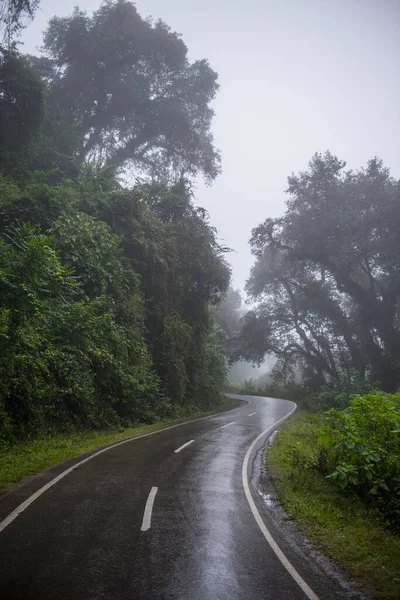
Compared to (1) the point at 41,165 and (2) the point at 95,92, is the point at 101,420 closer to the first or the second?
(1) the point at 41,165

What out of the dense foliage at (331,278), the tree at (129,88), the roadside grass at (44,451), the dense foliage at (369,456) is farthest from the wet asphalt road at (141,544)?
the dense foliage at (331,278)

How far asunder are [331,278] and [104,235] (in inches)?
1333

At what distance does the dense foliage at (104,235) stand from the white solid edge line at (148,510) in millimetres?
5603

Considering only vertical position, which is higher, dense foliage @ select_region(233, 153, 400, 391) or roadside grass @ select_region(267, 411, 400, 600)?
dense foliage @ select_region(233, 153, 400, 391)

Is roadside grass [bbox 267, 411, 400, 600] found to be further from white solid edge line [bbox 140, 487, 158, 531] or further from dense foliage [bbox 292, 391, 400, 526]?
white solid edge line [bbox 140, 487, 158, 531]

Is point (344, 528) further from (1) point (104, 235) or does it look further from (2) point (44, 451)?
(1) point (104, 235)

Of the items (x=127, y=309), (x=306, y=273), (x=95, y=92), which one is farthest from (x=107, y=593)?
(x=306, y=273)

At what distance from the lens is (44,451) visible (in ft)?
37.1

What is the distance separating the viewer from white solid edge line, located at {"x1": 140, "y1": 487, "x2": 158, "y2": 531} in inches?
250

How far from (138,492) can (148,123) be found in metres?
35.7

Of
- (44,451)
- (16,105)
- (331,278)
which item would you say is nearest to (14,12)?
(16,105)

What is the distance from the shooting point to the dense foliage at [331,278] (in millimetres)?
37062

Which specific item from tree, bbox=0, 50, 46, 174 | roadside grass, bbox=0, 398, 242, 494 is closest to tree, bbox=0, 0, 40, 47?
tree, bbox=0, 50, 46, 174

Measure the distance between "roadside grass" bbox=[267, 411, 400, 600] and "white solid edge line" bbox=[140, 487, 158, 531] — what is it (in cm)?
268
